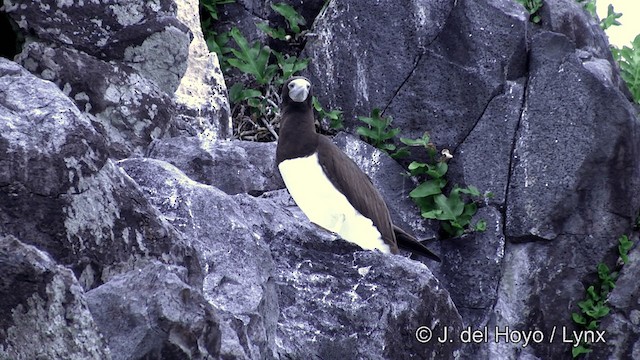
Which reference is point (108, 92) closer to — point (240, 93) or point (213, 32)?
point (240, 93)

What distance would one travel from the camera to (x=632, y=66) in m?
11.5

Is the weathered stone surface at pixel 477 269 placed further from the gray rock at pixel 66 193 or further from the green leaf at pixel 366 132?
the gray rock at pixel 66 193

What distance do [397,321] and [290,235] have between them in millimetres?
799

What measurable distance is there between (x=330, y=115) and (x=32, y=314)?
6735 millimetres

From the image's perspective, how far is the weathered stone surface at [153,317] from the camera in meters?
3.91

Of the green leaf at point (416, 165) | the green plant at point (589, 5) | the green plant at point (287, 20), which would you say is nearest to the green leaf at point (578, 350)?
the green leaf at point (416, 165)

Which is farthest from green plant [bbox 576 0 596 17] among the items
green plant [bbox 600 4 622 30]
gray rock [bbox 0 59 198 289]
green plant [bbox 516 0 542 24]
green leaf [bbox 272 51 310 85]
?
gray rock [bbox 0 59 198 289]

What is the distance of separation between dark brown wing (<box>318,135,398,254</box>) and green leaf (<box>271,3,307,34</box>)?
3.51 m

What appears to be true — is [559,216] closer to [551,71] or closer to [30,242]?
[551,71]

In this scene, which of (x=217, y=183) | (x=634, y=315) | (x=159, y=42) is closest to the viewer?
(x=217, y=183)

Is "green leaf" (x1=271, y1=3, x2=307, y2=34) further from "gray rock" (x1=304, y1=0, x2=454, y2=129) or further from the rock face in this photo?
"gray rock" (x1=304, y1=0, x2=454, y2=129)

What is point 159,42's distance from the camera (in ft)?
25.8

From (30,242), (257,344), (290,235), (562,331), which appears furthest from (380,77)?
(30,242)

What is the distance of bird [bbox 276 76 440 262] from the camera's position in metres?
7.32
